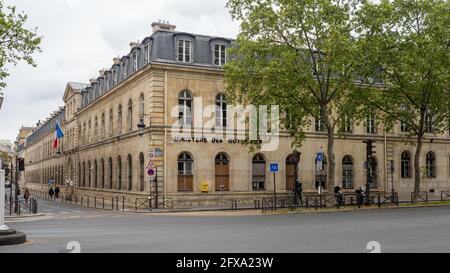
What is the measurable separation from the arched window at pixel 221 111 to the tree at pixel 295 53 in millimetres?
6217

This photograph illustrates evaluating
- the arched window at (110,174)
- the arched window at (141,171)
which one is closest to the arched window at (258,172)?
the arched window at (141,171)

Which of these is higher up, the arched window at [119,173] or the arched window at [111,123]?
the arched window at [111,123]

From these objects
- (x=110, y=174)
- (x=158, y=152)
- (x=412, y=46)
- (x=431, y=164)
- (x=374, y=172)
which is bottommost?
(x=110, y=174)

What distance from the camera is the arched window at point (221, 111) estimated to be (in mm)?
35969

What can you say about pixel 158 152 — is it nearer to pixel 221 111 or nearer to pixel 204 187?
pixel 204 187

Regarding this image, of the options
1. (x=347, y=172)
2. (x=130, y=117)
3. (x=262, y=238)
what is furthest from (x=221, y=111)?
(x=262, y=238)

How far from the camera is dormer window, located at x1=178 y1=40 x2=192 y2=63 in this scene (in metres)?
35.6

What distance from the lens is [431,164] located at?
45.5m

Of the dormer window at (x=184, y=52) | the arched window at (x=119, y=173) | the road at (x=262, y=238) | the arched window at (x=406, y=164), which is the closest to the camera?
the road at (x=262, y=238)

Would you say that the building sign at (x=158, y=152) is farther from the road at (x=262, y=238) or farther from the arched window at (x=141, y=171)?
the road at (x=262, y=238)

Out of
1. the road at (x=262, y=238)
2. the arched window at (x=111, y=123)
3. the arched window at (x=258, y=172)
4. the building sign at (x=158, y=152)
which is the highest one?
the arched window at (x=111, y=123)

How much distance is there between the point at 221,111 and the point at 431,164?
20.9 m

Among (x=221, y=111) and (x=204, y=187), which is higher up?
(x=221, y=111)

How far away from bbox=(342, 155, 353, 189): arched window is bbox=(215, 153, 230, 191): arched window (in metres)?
10.2
